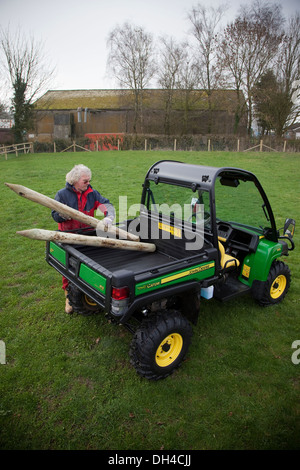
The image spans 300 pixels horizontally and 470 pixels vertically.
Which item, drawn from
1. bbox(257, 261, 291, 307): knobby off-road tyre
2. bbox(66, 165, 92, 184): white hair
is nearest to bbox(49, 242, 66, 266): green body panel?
bbox(66, 165, 92, 184): white hair

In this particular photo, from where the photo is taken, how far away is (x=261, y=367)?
10.8 ft

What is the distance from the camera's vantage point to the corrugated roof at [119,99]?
2988 cm

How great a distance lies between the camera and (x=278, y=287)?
445 cm

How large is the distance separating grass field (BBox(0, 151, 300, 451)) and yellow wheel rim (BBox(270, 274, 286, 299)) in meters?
0.19

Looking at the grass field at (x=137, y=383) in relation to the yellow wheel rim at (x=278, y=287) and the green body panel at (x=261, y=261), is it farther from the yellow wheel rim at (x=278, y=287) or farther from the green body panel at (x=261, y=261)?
the green body panel at (x=261, y=261)

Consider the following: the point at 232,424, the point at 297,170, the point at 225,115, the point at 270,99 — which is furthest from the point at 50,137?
the point at 232,424

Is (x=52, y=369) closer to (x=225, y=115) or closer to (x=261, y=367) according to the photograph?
(x=261, y=367)

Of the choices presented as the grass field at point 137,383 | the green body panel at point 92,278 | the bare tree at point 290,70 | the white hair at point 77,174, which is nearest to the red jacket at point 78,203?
the white hair at point 77,174

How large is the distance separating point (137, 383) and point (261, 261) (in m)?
2.14

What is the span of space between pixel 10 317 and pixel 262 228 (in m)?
3.59

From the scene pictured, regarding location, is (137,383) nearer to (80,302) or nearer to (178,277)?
(178,277)

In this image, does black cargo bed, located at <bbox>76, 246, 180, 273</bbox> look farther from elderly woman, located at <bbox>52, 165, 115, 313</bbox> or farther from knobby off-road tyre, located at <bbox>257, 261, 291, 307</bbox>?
knobby off-road tyre, located at <bbox>257, 261, 291, 307</bbox>

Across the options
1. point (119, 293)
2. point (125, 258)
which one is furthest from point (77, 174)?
point (119, 293)
